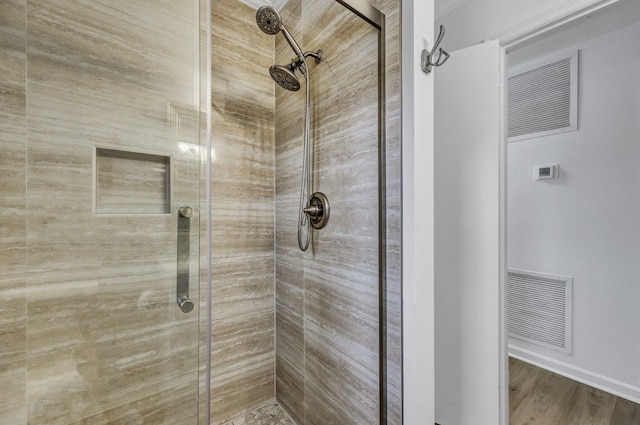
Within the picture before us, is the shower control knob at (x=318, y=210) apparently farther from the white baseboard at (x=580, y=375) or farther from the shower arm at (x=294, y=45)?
the white baseboard at (x=580, y=375)

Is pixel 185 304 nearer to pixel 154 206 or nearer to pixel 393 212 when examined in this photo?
pixel 154 206

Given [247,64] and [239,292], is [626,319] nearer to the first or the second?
[239,292]

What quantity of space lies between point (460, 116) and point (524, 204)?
1.47 metres

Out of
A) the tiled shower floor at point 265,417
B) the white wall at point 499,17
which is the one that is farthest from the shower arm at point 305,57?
the tiled shower floor at point 265,417

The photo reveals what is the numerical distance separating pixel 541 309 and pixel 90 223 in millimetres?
2894

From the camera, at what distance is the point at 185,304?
0.87m

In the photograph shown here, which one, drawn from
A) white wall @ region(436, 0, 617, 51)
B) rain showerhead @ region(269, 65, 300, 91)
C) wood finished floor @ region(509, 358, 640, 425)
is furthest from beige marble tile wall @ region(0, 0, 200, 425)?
wood finished floor @ region(509, 358, 640, 425)

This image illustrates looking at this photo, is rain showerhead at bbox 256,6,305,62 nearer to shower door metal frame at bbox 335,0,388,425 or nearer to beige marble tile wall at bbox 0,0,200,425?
beige marble tile wall at bbox 0,0,200,425

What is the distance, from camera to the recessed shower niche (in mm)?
763

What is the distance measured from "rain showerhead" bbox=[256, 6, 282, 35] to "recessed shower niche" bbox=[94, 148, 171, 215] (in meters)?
0.63

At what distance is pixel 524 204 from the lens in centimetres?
226

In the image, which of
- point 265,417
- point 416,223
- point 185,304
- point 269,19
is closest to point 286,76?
point 269,19

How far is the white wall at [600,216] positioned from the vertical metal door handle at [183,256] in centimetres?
255

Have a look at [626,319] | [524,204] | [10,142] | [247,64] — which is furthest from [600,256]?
[10,142]
